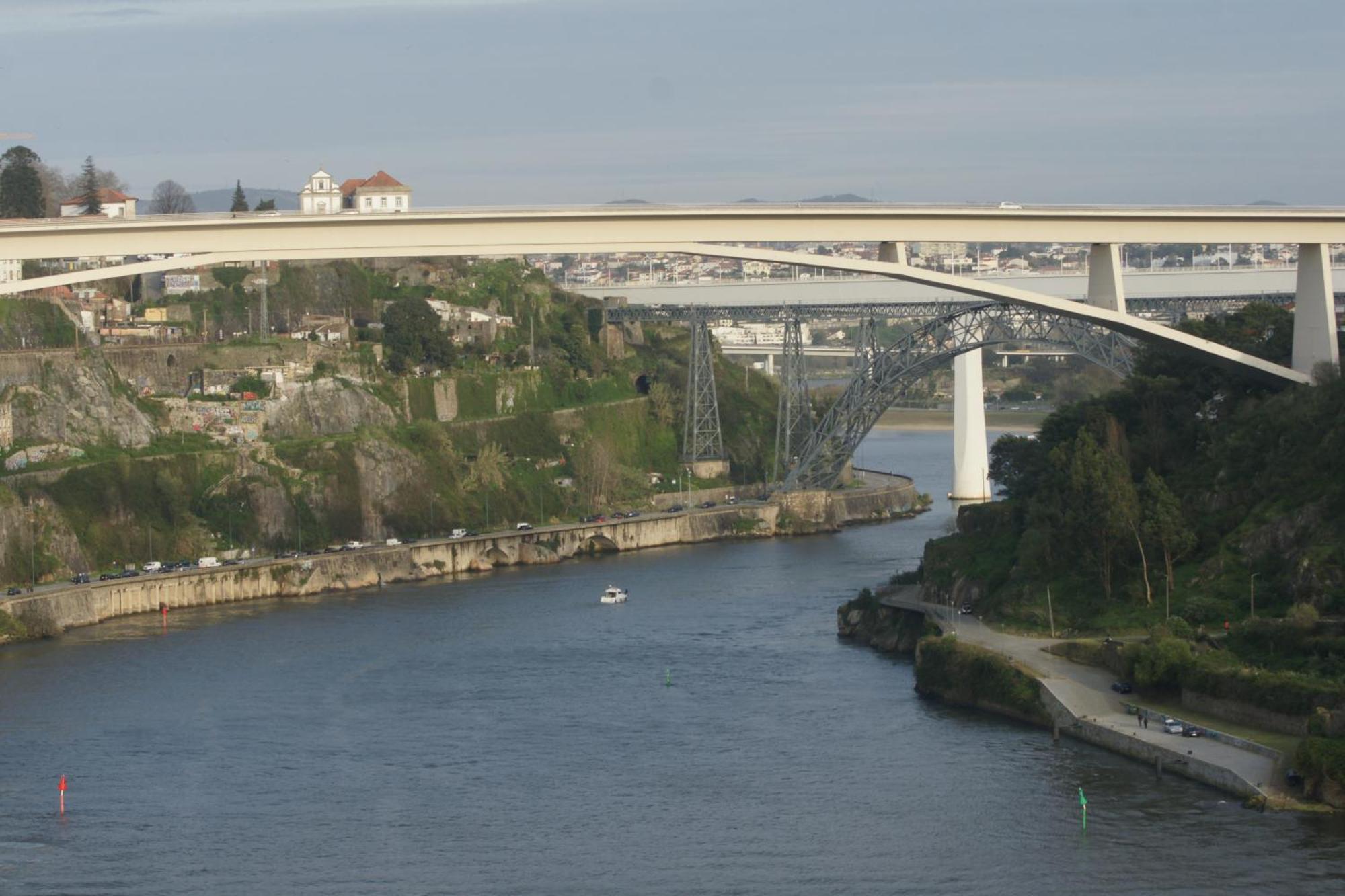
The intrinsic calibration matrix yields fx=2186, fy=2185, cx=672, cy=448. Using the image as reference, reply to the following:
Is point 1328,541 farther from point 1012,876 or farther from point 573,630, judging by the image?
point 573,630

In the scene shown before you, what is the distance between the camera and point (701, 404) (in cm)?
6025

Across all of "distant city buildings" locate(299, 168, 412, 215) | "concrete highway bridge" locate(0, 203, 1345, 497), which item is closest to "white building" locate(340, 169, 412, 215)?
"distant city buildings" locate(299, 168, 412, 215)

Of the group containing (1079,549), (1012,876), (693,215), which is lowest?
(1012,876)

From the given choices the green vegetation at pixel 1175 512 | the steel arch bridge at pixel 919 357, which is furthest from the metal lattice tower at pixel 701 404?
the green vegetation at pixel 1175 512

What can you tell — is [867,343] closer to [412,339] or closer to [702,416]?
[702,416]

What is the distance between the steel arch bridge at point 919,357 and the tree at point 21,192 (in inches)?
892

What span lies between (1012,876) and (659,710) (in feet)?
29.5

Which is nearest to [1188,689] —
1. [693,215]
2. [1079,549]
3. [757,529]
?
[1079,549]

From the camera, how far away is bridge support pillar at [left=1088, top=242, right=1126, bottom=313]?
36.5 m

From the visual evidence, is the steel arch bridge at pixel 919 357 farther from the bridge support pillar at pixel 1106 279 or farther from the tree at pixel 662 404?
the bridge support pillar at pixel 1106 279

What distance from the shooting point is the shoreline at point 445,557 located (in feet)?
131

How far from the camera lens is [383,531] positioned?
161 feet

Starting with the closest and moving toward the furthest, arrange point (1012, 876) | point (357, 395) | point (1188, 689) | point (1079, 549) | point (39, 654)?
1. point (1012, 876)
2. point (1188, 689)
3. point (1079, 549)
4. point (39, 654)
5. point (357, 395)

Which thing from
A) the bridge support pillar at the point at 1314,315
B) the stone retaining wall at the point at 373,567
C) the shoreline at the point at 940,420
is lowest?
the stone retaining wall at the point at 373,567
